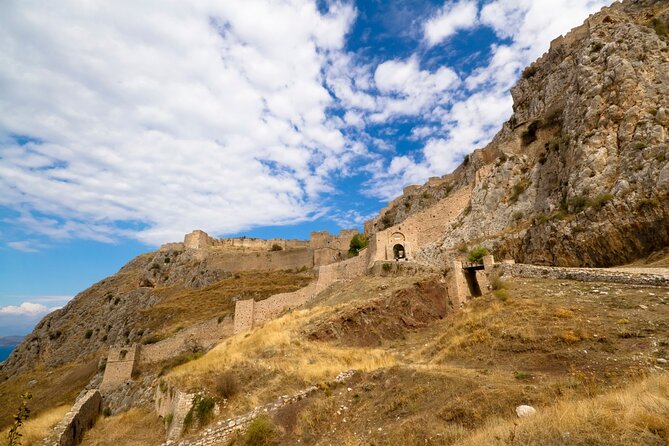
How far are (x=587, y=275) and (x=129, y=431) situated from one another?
2052 centimetres

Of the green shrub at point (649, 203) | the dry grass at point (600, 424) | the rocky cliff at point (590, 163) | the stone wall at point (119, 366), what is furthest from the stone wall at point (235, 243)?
the dry grass at point (600, 424)

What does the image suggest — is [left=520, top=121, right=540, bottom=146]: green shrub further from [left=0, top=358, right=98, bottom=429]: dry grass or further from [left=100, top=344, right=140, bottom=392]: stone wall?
[left=0, top=358, right=98, bottom=429]: dry grass

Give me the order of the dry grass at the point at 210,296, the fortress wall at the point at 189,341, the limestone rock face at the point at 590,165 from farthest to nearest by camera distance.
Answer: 1. the dry grass at the point at 210,296
2. the fortress wall at the point at 189,341
3. the limestone rock face at the point at 590,165

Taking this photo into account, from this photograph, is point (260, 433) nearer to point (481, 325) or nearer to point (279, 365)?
point (279, 365)

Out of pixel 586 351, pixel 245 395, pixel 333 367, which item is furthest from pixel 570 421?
pixel 245 395

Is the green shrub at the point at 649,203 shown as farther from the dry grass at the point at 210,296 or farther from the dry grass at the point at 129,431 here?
the dry grass at the point at 210,296

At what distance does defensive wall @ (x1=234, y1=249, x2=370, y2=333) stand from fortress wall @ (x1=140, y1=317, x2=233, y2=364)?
1.41 meters

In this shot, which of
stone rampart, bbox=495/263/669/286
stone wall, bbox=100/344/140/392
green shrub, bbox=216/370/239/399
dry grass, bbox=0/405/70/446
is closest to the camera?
green shrub, bbox=216/370/239/399

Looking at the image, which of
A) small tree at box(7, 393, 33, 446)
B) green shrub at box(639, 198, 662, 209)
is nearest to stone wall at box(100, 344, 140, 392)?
small tree at box(7, 393, 33, 446)

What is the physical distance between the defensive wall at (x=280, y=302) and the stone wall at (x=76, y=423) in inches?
381

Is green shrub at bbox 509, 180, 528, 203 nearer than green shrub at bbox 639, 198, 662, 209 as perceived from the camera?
No

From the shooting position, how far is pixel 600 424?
14.5 feet

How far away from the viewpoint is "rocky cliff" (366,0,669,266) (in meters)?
17.5

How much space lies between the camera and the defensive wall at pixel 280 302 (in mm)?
27422
